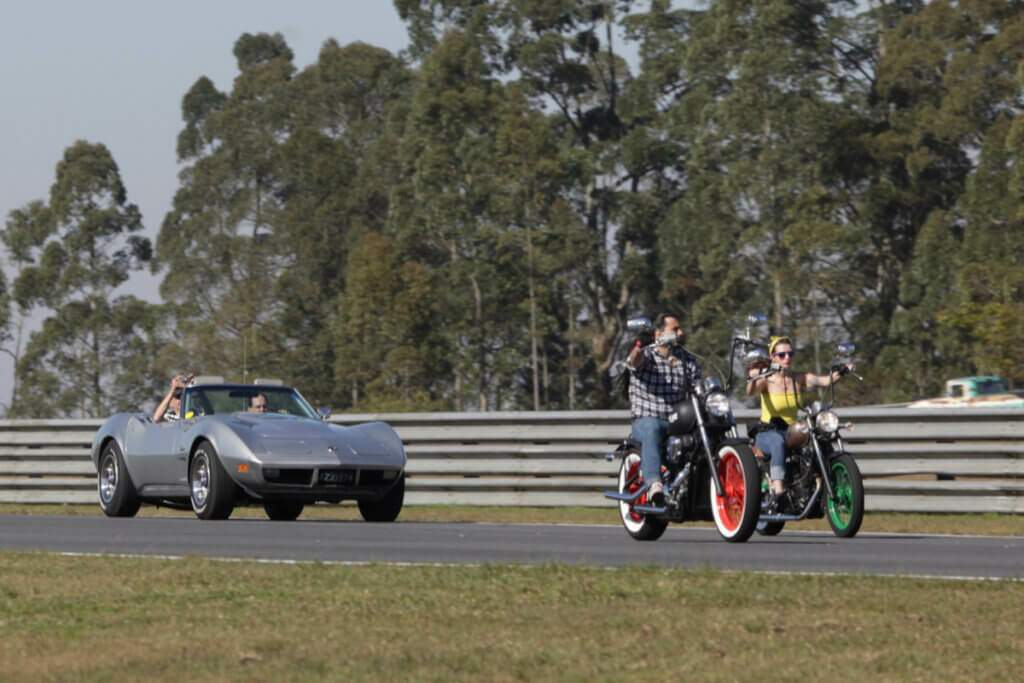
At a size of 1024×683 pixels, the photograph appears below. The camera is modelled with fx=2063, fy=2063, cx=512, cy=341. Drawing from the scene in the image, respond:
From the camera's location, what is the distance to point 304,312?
262ft

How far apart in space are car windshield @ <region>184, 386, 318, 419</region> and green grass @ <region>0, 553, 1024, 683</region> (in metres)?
7.67

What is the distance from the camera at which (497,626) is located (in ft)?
25.8

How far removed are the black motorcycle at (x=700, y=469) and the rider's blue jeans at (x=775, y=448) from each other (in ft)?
0.95

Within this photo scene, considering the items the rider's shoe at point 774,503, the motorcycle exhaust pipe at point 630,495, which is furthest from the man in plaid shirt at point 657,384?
the rider's shoe at point 774,503

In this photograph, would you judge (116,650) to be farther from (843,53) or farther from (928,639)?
(843,53)

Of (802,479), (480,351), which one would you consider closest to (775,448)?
(802,479)

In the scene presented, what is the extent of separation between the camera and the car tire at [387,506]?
1736 centimetres

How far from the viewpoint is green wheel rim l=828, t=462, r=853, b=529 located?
1365cm

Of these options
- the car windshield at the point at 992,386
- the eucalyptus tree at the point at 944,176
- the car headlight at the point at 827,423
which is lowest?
the car headlight at the point at 827,423

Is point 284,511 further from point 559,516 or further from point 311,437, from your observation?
point 559,516

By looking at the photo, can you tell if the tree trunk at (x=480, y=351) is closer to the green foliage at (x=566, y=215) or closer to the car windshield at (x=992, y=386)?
the green foliage at (x=566, y=215)

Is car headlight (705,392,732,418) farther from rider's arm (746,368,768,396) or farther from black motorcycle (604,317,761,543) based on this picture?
rider's arm (746,368,768,396)

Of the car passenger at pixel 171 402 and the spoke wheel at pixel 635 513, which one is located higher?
the car passenger at pixel 171 402

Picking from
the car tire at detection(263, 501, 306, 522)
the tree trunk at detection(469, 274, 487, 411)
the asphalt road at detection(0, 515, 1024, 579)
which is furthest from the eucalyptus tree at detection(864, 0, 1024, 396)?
the asphalt road at detection(0, 515, 1024, 579)
